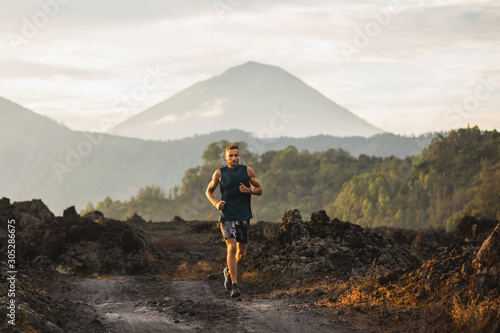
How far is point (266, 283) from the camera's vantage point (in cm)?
1244

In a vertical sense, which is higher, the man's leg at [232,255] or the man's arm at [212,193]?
the man's arm at [212,193]

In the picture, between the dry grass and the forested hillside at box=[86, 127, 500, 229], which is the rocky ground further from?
the forested hillside at box=[86, 127, 500, 229]

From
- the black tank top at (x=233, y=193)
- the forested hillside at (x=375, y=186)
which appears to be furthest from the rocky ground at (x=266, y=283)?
the forested hillside at (x=375, y=186)

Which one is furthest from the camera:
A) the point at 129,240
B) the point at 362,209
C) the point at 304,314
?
the point at 362,209

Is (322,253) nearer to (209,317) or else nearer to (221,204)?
(221,204)

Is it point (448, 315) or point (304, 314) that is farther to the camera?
point (304, 314)

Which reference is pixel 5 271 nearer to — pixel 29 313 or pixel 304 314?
pixel 29 313

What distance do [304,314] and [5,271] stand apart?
4.39m

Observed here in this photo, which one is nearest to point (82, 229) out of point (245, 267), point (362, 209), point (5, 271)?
point (245, 267)

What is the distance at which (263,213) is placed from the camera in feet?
316

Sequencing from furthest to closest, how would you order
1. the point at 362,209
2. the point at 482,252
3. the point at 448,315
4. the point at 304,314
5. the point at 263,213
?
the point at 263,213 < the point at 362,209 < the point at 304,314 < the point at 482,252 < the point at 448,315

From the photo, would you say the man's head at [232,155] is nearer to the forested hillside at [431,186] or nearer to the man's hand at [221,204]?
the man's hand at [221,204]

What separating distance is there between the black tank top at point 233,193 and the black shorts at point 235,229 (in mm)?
72

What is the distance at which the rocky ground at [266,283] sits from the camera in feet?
24.1
